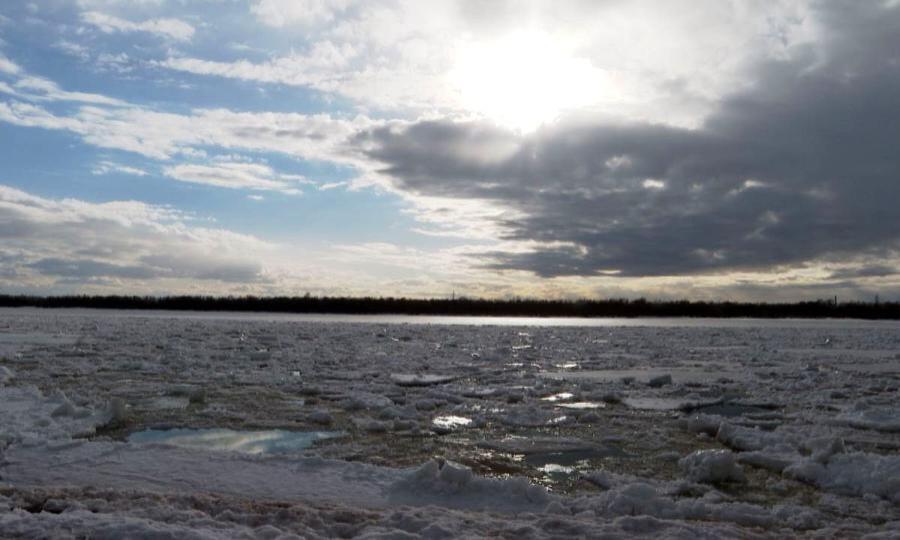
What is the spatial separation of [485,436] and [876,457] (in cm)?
299

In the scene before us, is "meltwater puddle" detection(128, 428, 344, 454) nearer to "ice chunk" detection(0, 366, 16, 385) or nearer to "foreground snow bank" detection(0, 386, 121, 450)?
"foreground snow bank" detection(0, 386, 121, 450)

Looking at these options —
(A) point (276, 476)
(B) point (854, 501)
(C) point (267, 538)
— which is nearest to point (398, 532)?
(C) point (267, 538)

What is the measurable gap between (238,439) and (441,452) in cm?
177

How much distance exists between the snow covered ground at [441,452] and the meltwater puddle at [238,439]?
29mm

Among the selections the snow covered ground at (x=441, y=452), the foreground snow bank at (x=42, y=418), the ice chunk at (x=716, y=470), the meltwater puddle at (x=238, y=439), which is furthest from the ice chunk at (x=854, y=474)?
the foreground snow bank at (x=42, y=418)

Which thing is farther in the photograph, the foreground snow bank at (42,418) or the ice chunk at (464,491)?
the foreground snow bank at (42,418)

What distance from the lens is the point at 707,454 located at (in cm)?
490

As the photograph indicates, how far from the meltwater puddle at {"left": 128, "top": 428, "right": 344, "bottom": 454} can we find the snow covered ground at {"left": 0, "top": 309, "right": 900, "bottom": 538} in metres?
0.03

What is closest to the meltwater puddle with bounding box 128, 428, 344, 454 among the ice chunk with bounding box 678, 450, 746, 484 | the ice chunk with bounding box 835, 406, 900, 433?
the ice chunk with bounding box 678, 450, 746, 484

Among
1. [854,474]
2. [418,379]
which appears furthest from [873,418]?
[418,379]

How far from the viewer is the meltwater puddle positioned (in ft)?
18.7

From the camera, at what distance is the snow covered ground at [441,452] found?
3609mm

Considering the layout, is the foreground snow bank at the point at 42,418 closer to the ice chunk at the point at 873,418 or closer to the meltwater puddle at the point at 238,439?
the meltwater puddle at the point at 238,439

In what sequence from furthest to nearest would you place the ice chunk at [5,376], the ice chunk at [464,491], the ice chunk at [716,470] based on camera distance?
the ice chunk at [5,376] < the ice chunk at [716,470] < the ice chunk at [464,491]
